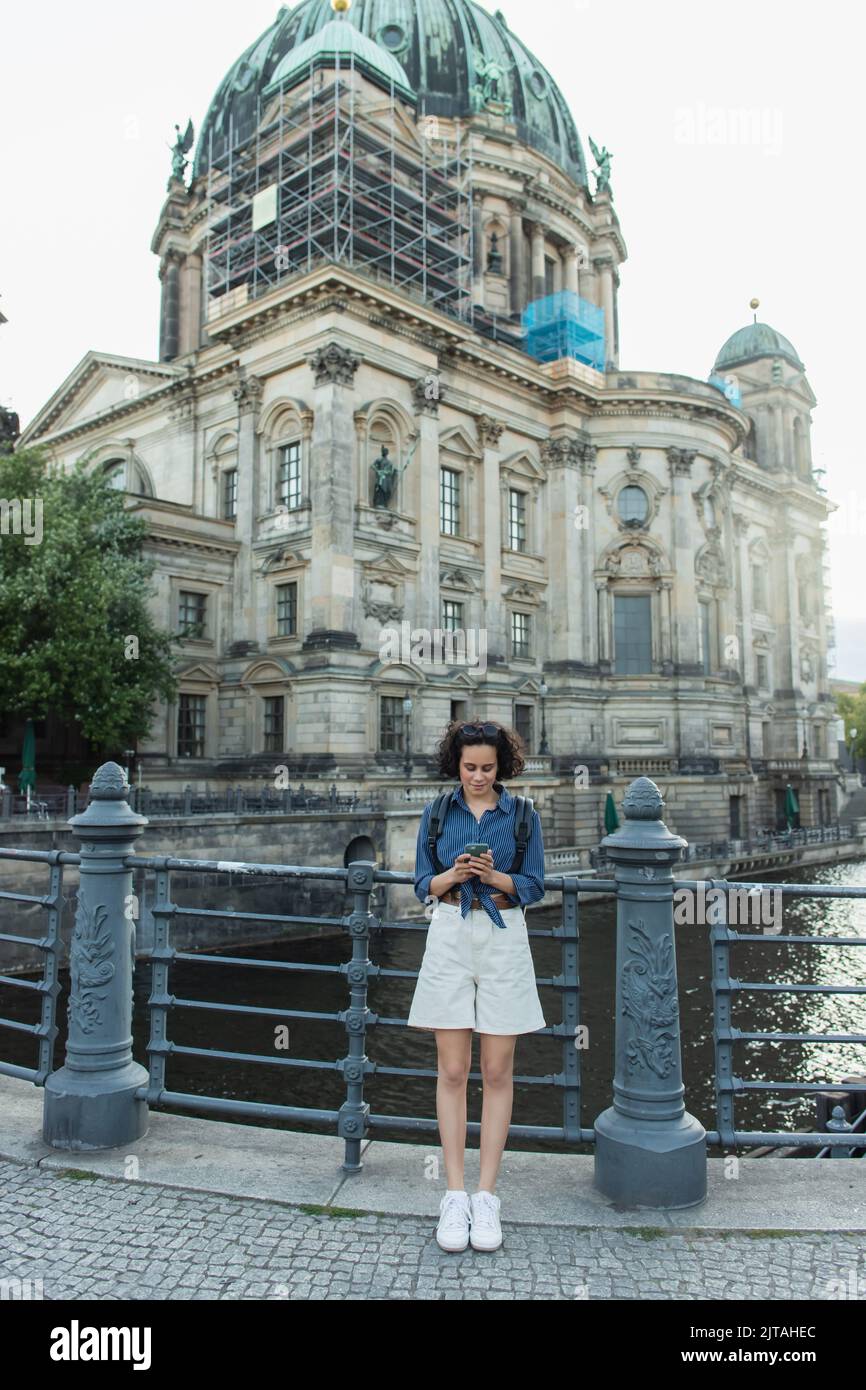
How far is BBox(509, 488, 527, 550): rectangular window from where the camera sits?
131 ft

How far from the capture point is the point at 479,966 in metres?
4.26

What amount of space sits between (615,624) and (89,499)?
23.4 meters

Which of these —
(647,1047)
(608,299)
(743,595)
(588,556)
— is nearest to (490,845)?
(647,1047)

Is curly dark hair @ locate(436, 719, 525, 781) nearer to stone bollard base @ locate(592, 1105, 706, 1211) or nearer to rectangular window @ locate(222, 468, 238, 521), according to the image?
stone bollard base @ locate(592, 1105, 706, 1211)

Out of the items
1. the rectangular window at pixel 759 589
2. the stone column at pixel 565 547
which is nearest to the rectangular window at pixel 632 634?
the stone column at pixel 565 547

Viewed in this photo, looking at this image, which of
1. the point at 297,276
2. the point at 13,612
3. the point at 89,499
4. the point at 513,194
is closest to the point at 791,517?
the point at 513,194

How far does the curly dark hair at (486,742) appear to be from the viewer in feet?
14.5

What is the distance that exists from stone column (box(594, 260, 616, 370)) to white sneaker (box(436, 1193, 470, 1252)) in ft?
181

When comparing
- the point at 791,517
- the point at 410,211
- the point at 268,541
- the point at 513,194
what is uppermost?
the point at 513,194

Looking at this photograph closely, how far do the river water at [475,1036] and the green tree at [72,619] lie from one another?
747 cm

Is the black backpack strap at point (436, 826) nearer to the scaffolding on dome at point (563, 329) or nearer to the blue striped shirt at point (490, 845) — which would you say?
the blue striped shirt at point (490, 845)

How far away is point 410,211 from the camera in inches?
1480

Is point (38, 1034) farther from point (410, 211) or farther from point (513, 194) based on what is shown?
point (513, 194)

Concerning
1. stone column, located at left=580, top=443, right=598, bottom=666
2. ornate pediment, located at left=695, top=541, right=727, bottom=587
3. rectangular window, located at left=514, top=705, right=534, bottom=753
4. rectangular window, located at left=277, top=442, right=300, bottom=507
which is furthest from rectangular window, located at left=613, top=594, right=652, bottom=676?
rectangular window, located at left=277, top=442, right=300, bottom=507
